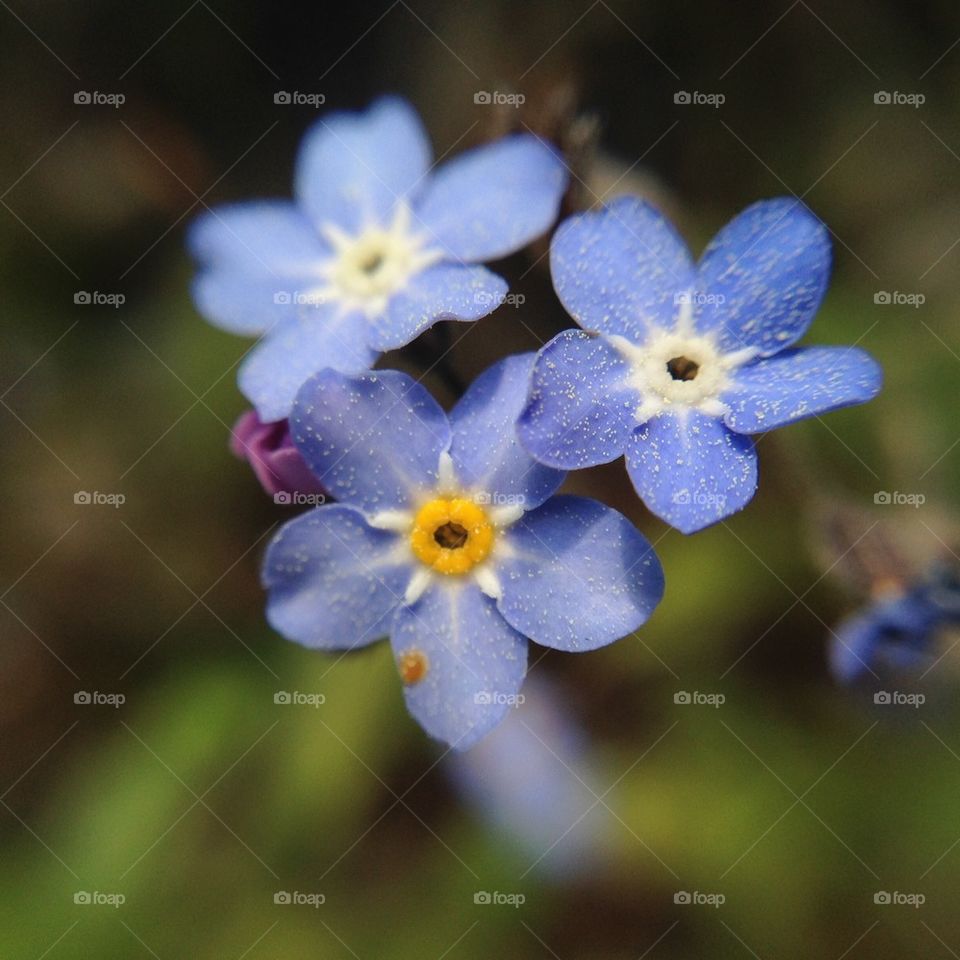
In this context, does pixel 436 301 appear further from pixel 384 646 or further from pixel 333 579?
pixel 384 646

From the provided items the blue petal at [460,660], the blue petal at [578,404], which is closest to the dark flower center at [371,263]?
the blue petal at [578,404]

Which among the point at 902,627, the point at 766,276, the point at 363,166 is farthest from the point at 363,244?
the point at 902,627

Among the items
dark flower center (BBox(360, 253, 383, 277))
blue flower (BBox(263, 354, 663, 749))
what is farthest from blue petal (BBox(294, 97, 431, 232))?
blue flower (BBox(263, 354, 663, 749))

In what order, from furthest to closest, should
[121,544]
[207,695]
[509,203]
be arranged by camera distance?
[121,544], [207,695], [509,203]

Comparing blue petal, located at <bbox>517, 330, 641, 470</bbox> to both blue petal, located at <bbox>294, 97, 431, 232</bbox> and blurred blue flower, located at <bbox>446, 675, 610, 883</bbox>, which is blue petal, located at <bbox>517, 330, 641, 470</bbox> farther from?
blurred blue flower, located at <bbox>446, 675, 610, 883</bbox>

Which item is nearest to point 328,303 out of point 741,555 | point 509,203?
point 509,203

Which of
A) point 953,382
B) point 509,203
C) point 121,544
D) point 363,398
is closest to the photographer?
point 363,398

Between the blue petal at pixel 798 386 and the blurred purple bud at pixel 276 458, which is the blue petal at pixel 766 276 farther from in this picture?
the blurred purple bud at pixel 276 458

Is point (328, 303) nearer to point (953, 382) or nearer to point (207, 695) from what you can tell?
point (207, 695)
